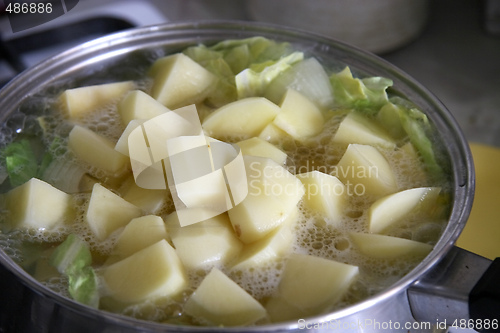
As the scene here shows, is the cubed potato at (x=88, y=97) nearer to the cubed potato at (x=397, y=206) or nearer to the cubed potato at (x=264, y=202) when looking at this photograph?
the cubed potato at (x=264, y=202)

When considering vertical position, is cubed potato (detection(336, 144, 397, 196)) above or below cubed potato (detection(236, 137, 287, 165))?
below

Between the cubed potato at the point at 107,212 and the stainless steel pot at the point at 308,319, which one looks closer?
the stainless steel pot at the point at 308,319

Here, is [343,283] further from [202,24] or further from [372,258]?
[202,24]

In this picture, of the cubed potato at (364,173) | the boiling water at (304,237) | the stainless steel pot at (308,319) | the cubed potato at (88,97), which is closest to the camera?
the stainless steel pot at (308,319)

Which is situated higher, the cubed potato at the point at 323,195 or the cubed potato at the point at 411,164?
the cubed potato at the point at 323,195

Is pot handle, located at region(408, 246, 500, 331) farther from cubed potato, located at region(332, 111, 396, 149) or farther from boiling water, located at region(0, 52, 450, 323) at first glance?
cubed potato, located at region(332, 111, 396, 149)

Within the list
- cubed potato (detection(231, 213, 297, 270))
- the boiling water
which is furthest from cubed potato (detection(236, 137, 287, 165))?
cubed potato (detection(231, 213, 297, 270))

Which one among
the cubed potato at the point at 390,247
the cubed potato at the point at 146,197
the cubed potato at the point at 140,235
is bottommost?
the cubed potato at the point at 390,247

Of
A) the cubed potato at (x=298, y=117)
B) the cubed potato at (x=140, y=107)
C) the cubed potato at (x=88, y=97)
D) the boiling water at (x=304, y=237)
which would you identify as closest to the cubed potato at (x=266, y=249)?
the boiling water at (x=304, y=237)
